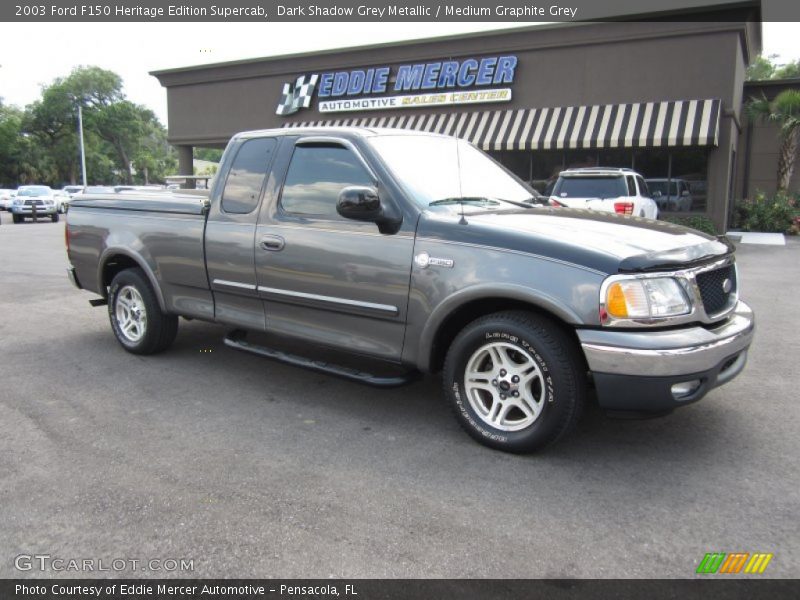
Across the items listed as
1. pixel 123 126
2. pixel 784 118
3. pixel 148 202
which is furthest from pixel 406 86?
pixel 123 126

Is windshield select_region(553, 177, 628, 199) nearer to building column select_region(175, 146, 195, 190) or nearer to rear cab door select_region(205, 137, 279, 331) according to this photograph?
rear cab door select_region(205, 137, 279, 331)

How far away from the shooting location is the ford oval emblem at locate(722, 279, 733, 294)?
3888mm

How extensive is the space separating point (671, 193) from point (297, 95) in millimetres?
12910

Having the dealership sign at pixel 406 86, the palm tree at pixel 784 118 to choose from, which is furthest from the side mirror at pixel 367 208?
the palm tree at pixel 784 118

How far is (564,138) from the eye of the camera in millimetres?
18000

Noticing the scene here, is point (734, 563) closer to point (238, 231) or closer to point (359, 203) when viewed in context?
point (359, 203)

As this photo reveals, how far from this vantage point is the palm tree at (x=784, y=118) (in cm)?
1945

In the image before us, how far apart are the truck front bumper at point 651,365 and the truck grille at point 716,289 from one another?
9.8 inches

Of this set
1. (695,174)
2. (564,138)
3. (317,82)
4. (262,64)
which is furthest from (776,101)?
(262,64)

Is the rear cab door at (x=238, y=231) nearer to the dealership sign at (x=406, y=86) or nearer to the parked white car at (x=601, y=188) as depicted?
the parked white car at (x=601, y=188)

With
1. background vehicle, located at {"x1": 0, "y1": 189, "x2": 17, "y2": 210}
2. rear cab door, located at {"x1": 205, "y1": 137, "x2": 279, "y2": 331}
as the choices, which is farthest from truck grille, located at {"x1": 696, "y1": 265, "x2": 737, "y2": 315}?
background vehicle, located at {"x1": 0, "y1": 189, "x2": 17, "y2": 210}

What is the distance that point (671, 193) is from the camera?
59.7 feet

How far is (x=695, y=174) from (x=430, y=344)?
16.4 metres
